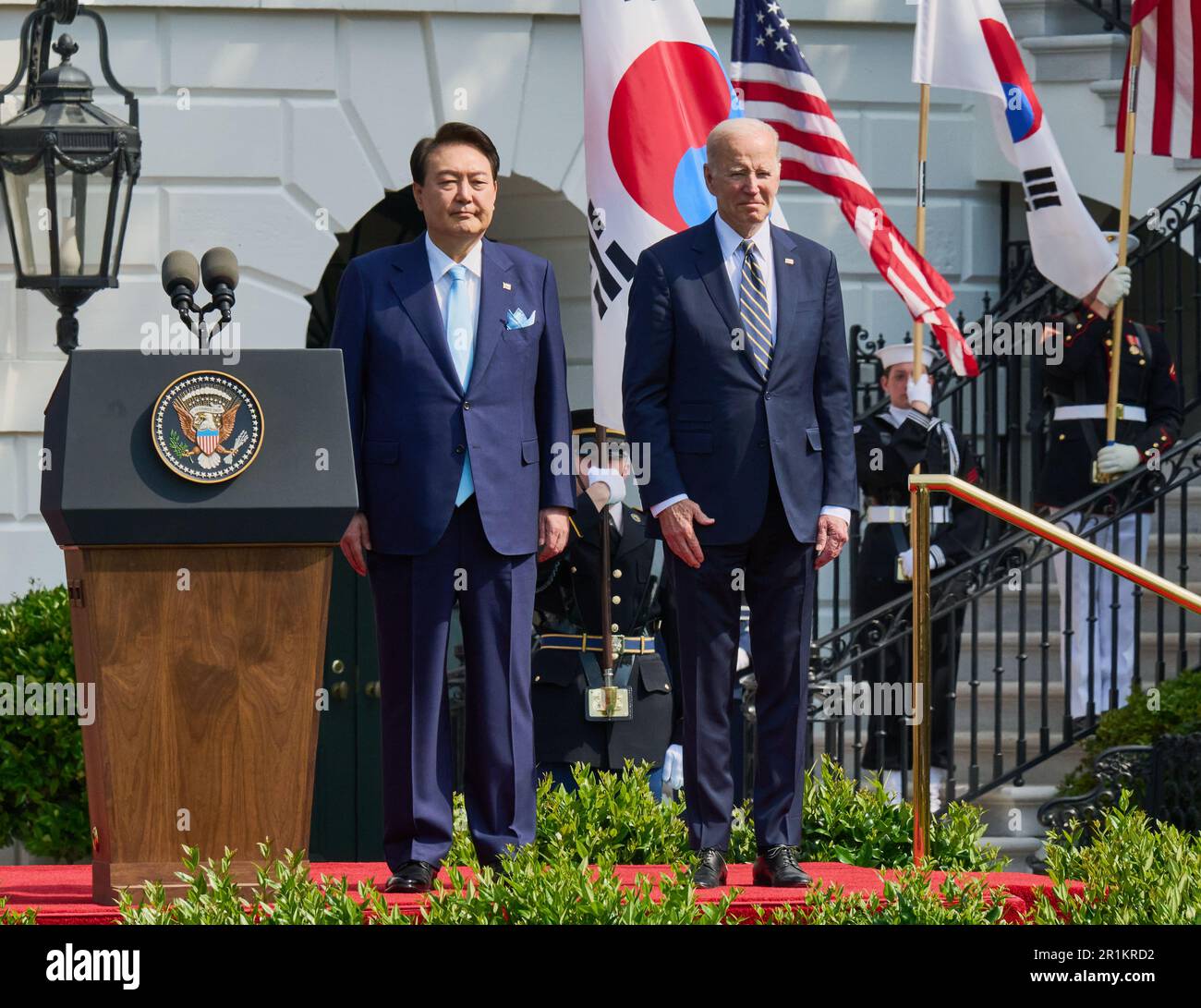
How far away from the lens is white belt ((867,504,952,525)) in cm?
1023

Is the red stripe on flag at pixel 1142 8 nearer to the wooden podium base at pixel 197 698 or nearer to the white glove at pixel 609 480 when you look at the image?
the white glove at pixel 609 480

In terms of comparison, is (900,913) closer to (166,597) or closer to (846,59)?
(166,597)

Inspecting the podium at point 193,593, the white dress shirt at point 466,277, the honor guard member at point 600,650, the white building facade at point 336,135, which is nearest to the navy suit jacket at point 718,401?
the white dress shirt at point 466,277

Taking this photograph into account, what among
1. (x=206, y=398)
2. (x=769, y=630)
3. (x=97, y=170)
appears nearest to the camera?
(x=206, y=398)

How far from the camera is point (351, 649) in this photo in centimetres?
1245

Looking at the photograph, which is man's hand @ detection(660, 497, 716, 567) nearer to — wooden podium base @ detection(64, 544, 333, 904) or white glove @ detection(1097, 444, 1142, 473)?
wooden podium base @ detection(64, 544, 333, 904)

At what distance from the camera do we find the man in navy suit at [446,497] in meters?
5.87

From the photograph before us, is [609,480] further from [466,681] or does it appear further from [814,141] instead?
[466,681]

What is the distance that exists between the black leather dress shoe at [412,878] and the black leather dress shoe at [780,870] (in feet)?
2.83

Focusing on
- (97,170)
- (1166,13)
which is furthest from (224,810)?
(1166,13)

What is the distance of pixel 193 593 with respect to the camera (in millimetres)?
5461

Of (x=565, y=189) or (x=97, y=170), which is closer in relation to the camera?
(x=97, y=170)
